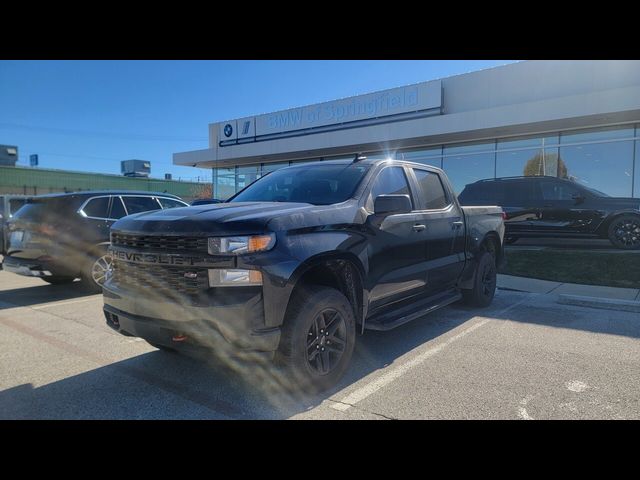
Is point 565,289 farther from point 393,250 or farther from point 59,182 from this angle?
point 59,182

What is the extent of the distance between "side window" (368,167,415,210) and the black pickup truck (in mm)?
14

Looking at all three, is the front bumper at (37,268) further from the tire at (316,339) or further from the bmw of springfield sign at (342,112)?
the bmw of springfield sign at (342,112)

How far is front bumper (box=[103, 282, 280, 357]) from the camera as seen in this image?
303 centimetres

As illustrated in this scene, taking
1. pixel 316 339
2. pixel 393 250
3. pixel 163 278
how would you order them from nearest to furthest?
pixel 163 278
pixel 316 339
pixel 393 250

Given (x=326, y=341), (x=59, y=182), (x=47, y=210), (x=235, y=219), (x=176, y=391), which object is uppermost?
(x=59, y=182)

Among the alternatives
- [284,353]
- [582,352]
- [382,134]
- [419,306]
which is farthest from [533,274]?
[382,134]

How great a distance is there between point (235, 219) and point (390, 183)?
6.60 feet

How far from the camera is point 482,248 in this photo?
20.7ft

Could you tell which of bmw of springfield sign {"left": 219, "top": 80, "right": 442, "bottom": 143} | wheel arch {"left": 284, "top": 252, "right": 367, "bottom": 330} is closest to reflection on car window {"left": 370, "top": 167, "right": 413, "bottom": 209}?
wheel arch {"left": 284, "top": 252, "right": 367, "bottom": 330}

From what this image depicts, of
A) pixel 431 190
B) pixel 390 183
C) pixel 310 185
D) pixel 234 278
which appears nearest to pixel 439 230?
pixel 431 190

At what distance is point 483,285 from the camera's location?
20.9 ft

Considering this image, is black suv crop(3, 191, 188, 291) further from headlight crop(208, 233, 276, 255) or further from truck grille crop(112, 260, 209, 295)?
headlight crop(208, 233, 276, 255)

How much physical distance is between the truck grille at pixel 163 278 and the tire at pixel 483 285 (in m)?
4.21
